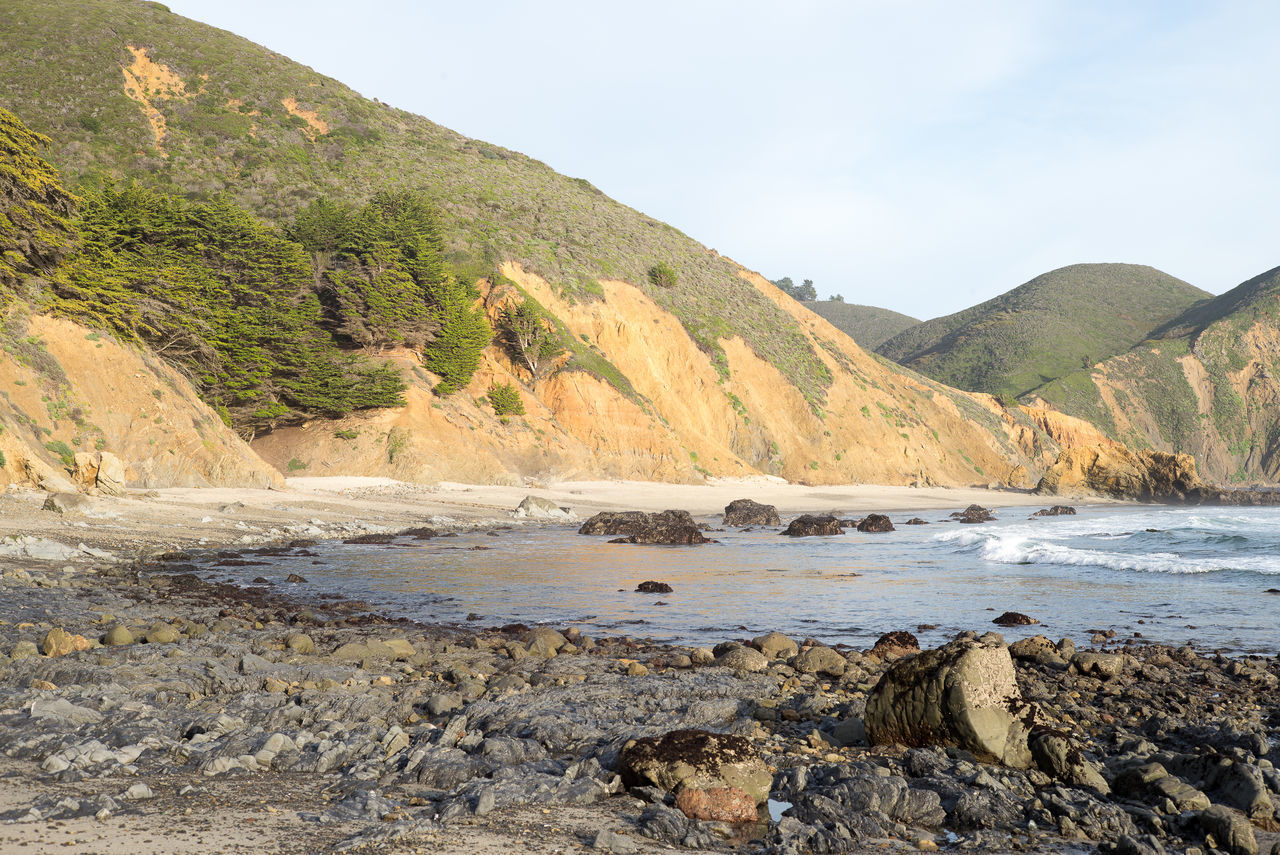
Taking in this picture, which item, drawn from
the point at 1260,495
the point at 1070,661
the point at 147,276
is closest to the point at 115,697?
the point at 1070,661

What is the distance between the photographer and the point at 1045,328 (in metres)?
117

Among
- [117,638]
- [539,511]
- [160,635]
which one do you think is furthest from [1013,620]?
[539,511]

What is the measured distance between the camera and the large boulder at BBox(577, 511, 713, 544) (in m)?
23.3

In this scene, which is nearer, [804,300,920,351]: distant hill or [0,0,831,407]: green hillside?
[0,0,831,407]: green hillside

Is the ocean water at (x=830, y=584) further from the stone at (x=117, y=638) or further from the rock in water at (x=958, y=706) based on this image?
the rock in water at (x=958, y=706)

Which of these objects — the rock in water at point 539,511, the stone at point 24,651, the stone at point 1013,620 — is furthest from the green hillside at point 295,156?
the stone at point 24,651

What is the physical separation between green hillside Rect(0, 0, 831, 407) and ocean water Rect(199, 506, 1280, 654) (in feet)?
94.8

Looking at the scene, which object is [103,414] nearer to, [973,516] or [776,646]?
[776,646]

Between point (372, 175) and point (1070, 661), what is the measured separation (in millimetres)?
53339

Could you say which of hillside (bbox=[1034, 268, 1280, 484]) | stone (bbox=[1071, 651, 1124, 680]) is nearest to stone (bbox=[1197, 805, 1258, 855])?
stone (bbox=[1071, 651, 1124, 680])

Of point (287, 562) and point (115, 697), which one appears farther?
point (287, 562)

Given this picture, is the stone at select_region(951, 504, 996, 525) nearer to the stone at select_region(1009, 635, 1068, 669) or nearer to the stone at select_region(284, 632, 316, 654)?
the stone at select_region(1009, 635, 1068, 669)

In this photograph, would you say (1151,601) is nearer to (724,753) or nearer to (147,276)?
(724,753)

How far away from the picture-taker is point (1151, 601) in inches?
536
